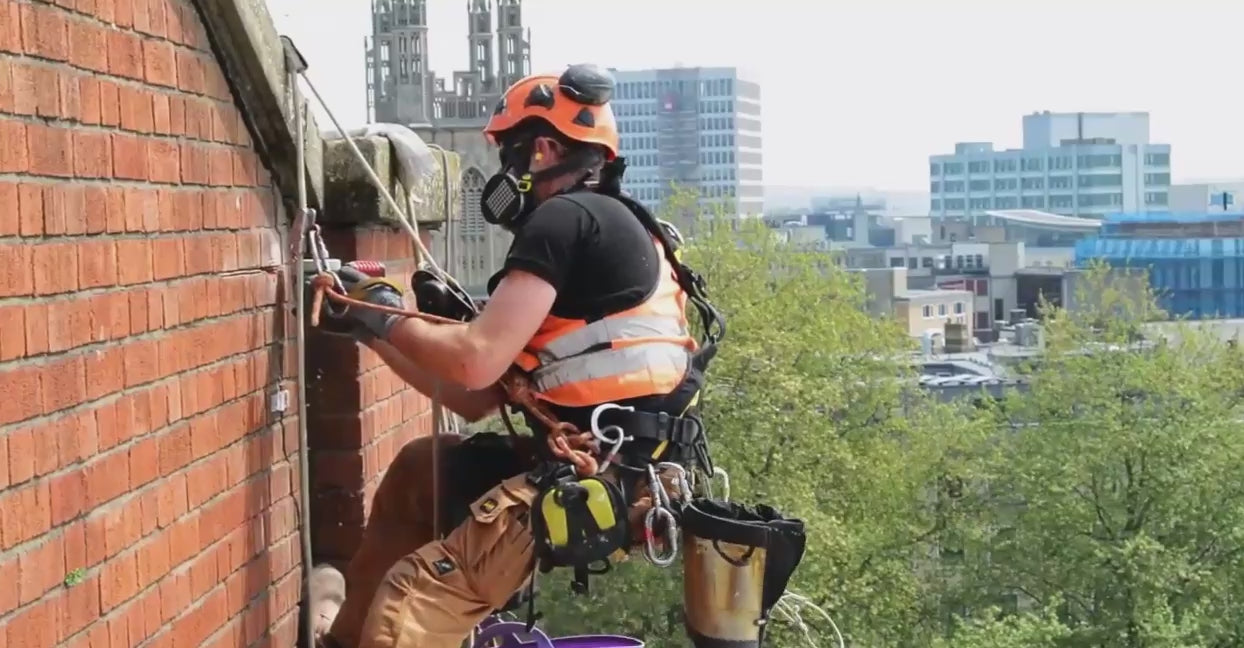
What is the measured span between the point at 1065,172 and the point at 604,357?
189492mm

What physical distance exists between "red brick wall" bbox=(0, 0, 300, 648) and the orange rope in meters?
0.14

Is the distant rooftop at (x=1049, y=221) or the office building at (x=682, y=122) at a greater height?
the office building at (x=682, y=122)

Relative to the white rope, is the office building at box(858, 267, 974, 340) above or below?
below

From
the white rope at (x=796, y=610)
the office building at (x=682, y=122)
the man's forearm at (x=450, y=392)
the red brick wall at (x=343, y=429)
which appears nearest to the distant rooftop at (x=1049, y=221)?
the office building at (x=682, y=122)

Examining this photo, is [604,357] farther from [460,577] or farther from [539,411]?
[460,577]

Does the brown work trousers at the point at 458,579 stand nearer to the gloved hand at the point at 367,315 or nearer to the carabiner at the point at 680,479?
the carabiner at the point at 680,479

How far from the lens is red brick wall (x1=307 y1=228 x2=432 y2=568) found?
14.5ft

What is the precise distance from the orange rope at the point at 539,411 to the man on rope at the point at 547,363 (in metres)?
0.02

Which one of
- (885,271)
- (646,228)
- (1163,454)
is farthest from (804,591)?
(885,271)

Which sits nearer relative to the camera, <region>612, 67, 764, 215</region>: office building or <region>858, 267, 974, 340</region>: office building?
<region>858, 267, 974, 340</region>: office building

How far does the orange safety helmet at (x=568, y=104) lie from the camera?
13.7ft

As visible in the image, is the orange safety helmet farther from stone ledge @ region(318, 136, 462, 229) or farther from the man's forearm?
the man's forearm

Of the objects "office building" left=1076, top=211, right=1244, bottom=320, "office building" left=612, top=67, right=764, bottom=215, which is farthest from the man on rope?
"office building" left=612, top=67, right=764, bottom=215

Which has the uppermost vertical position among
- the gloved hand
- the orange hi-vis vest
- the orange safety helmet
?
the orange safety helmet
